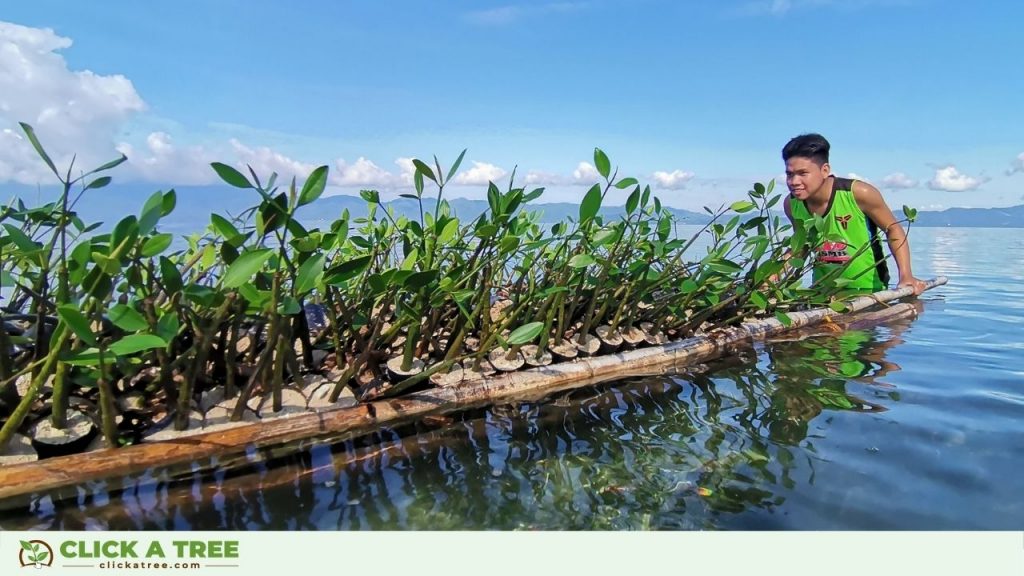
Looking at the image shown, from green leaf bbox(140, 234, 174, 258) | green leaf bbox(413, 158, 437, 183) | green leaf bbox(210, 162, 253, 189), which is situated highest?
green leaf bbox(413, 158, 437, 183)

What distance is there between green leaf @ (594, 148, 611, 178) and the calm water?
974 mm

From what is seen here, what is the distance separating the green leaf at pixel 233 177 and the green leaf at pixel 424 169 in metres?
0.72

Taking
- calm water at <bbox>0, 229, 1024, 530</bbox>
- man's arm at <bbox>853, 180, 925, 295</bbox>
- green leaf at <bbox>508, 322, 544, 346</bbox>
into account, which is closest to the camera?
calm water at <bbox>0, 229, 1024, 530</bbox>

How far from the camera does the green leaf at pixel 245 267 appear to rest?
1514mm

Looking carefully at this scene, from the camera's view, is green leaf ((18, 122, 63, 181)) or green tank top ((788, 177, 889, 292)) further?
green tank top ((788, 177, 889, 292))

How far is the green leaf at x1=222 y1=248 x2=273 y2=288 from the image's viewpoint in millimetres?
1514

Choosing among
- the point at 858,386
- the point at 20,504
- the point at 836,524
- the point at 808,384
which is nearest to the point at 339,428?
the point at 20,504

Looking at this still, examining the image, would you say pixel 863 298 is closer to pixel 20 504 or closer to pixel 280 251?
pixel 280 251

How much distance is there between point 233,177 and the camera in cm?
159

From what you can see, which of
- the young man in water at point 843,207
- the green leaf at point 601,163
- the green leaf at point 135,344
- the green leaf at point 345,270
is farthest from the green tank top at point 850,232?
the green leaf at point 135,344

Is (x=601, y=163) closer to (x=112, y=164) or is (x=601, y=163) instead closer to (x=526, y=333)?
(x=526, y=333)

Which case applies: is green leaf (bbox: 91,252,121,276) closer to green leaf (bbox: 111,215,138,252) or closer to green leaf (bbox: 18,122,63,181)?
green leaf (bbox: 111,215,138,252)

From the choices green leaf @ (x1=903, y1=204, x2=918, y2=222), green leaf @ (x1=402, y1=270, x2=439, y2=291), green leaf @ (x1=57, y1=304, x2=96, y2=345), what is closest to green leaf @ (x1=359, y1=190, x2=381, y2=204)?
green leaf @ (x1=402, y1=270, x2=439, y2=291)
